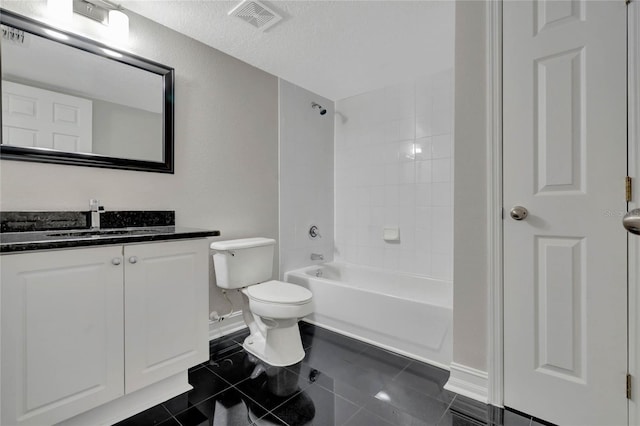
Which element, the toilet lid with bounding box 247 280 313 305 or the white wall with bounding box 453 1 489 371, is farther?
the toilet lid with bounding box 247 280 313 305

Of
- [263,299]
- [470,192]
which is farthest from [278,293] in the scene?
[470,192]

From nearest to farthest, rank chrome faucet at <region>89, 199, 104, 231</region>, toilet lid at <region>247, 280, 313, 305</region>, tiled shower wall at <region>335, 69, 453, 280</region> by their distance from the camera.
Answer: chrome faucet at <region>89, 199, 104, 231</region> → toilet lid at <region>247, 280, 313, 305</region> → tiled shower wall at <region>335, 69, 453, 280</region>

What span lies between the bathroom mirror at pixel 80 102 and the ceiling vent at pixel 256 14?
58 cm

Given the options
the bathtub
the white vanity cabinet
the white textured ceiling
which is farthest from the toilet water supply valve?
the white vanity cabinet

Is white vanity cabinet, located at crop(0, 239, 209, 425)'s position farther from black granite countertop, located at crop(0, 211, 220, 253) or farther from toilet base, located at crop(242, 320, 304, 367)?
toilet base, located at crop(242, 320, 304, 367)

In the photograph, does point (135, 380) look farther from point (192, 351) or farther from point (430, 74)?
point (430, 74)

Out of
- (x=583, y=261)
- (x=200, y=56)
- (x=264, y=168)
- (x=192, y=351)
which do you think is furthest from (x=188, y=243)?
(x=583, y=261)

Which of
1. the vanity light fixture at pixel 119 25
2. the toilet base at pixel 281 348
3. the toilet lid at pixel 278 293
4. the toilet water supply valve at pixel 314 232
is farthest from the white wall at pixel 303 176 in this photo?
the vanity light fixture at pixel 119 25

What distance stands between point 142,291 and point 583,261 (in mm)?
1977

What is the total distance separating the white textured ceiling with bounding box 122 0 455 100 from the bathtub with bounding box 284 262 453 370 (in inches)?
68.2

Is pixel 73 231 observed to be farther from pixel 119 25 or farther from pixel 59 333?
pixel 119 25

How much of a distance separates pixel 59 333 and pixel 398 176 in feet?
8.38

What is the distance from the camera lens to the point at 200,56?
221 cm

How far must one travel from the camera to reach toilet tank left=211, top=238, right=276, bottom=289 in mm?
A: 2141
